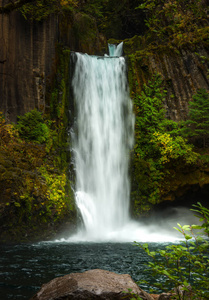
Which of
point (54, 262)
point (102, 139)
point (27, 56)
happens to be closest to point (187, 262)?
point (54, 262)

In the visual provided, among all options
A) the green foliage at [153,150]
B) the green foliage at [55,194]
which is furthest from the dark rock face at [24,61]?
the green foliage at [153,150]

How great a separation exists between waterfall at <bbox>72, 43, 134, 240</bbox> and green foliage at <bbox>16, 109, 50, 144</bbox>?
201 centimetres

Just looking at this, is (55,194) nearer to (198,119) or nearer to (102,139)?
(102,139)

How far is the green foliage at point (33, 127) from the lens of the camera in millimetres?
13062

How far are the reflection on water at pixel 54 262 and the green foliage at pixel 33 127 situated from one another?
5344mm

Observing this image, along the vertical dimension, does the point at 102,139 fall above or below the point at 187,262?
above

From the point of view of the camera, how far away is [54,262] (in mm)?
7098

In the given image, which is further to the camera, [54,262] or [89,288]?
[54,262]

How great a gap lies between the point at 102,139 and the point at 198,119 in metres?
6.00

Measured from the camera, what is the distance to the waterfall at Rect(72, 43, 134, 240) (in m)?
13.9

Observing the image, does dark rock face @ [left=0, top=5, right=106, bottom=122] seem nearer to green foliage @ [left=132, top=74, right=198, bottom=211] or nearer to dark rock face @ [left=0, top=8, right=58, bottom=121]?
dark rock face @ [left=0, top=8, right=58, bottom=121]

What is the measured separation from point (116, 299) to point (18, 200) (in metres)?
6.59

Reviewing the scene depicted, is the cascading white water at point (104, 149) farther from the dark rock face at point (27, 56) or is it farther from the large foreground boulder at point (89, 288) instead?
the large foreground boulder at point (89, 288)

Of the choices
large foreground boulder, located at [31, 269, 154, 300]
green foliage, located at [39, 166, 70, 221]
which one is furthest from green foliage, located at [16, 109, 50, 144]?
large foreground boulder, located at [31, 269, 154, 300]
